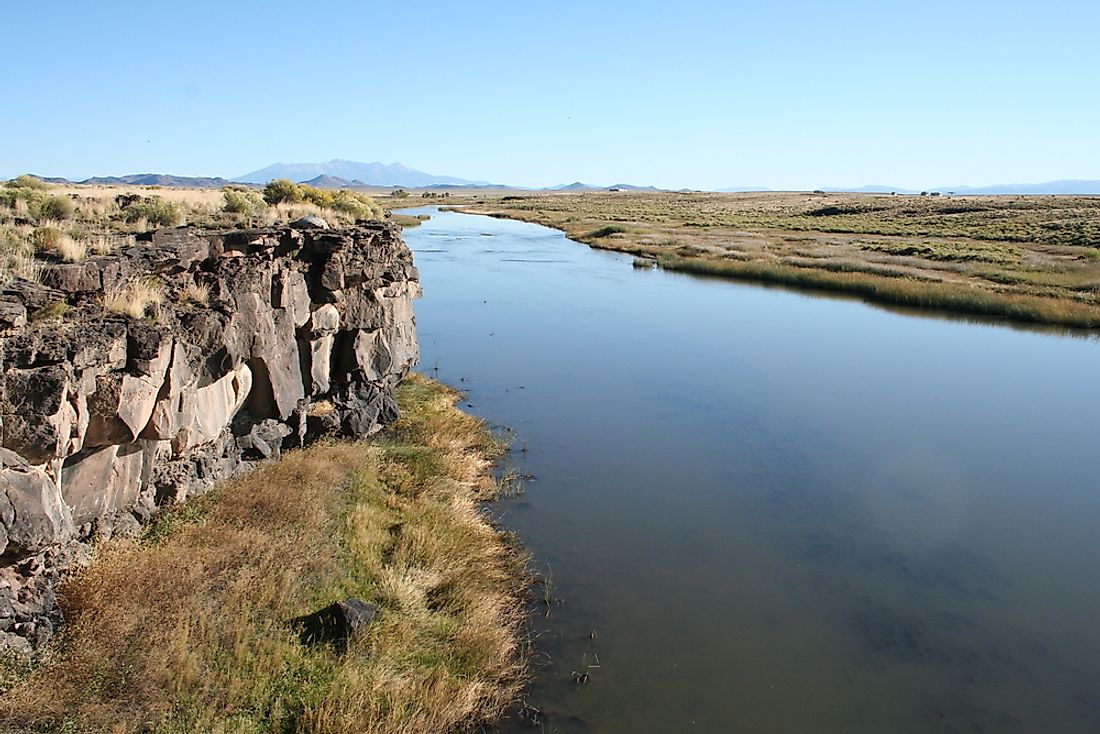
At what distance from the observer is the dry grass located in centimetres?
938

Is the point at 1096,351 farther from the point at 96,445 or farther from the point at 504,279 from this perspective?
the point at 96,445

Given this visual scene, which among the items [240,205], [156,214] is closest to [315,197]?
[240,205]

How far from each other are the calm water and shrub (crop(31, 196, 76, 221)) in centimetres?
939

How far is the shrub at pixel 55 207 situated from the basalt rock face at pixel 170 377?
Answer: 2.41m

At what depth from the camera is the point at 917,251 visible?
2000 inches

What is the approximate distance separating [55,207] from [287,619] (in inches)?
372

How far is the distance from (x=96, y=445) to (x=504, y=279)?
33.8m

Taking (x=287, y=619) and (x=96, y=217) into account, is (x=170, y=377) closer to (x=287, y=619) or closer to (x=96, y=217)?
(x=287, y=619)

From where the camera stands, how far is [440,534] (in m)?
11.8

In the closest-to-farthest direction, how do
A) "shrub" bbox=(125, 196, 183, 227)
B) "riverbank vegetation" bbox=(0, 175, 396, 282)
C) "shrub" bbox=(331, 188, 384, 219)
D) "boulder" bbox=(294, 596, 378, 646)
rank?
"boulder" bbox=(294, 596, 378, 646) → "riverbank vegetation" bbox=(0, 175, 396, 282) → "shrub" bbox=(125, 196, 183, 227) → "shrub" bbox=(331, 188, 384, 219)

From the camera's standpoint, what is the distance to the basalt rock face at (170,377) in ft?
24.9

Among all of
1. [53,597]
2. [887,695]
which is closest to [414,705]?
[53,597]

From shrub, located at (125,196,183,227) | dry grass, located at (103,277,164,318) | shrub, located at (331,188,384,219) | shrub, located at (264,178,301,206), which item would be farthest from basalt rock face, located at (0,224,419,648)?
shrub, located at (264,178,301,206)

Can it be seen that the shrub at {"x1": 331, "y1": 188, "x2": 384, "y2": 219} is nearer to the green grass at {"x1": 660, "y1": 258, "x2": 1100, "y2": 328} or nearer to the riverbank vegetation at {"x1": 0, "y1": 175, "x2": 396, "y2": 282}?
the riverbank vegetation at {"x1": 0, "y1": 175, "x2": 396, "y2": 282}
